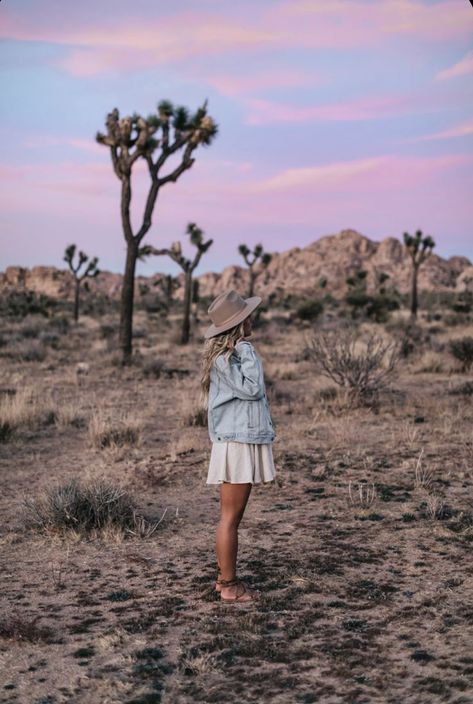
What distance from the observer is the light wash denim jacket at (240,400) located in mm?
4352

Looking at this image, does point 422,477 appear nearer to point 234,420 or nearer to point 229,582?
point 229,582

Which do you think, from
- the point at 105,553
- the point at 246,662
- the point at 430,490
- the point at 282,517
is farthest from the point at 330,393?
the point at 246,662

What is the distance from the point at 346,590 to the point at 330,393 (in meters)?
7.79

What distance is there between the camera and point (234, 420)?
4.43 meters

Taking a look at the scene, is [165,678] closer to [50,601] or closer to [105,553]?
[50,601]

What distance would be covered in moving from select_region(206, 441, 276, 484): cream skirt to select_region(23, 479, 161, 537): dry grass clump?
1773 millimetres

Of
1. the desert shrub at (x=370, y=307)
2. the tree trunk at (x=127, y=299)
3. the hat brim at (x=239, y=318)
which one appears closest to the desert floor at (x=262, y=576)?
the hat brim at (x=239, y=318)

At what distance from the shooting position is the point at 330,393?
40.6 ft

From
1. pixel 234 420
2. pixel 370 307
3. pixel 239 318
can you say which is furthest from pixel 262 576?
pixel 370 307

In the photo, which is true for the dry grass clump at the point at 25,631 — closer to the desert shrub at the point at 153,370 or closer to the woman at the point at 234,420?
the woman at the point at 234,420

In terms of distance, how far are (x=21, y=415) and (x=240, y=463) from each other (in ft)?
23.2

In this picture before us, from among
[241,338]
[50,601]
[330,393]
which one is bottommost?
[50,601]

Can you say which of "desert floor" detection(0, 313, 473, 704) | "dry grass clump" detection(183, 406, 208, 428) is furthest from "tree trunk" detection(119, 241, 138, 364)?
"desert floor" detection(0, 313, 473, 704)

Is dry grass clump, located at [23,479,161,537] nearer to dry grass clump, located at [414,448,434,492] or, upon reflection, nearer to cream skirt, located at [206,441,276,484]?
cream skirt, located at [206,441,276,484]
